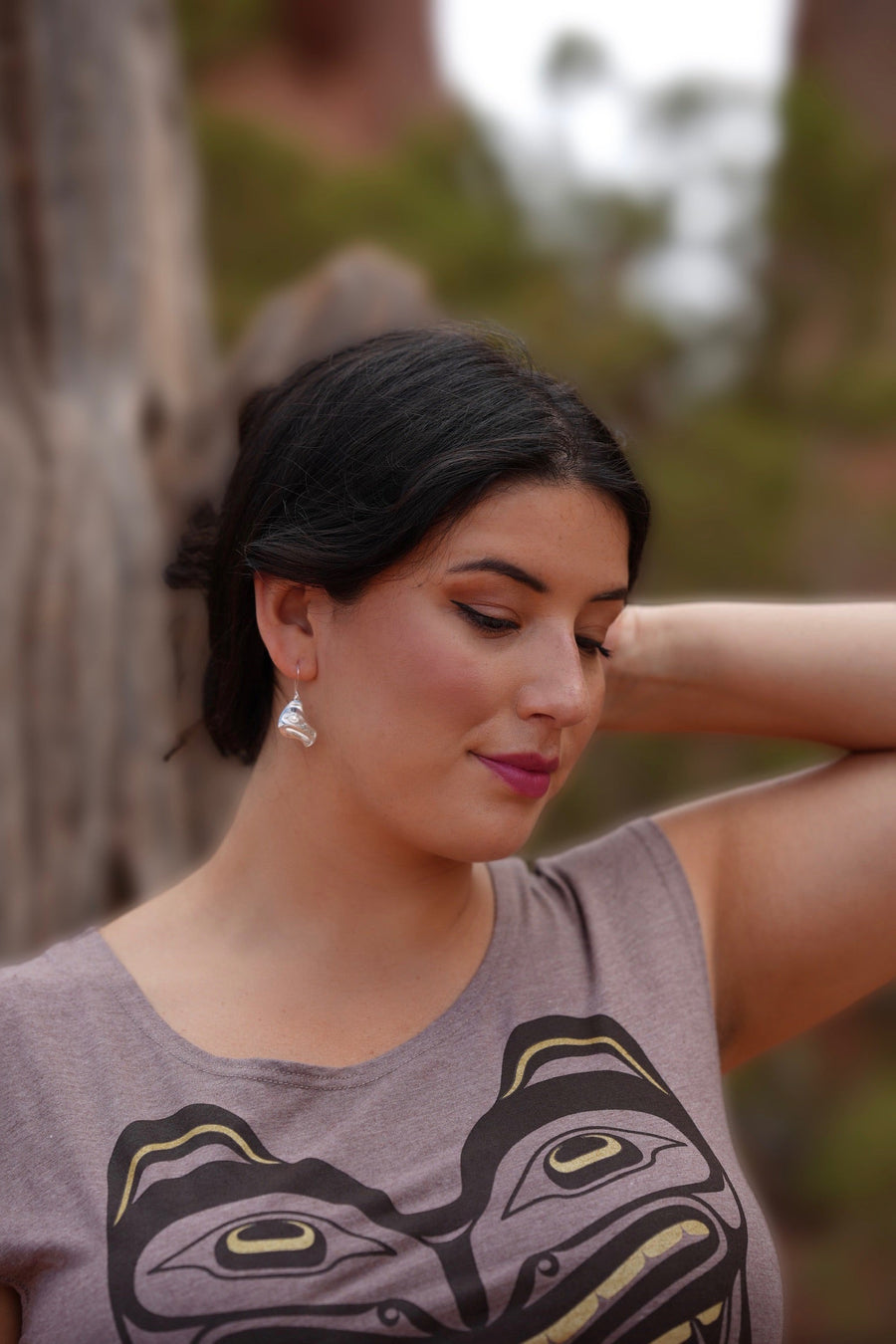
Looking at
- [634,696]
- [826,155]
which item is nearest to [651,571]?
[826,155]

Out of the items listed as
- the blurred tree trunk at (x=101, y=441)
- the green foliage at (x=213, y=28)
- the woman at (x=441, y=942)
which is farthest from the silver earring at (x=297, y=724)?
the green foliage at (x=213, y=28)

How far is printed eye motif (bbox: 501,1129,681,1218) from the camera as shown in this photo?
118cm

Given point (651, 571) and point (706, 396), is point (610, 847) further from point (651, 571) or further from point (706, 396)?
point (706, 396)

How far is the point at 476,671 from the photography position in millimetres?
1212

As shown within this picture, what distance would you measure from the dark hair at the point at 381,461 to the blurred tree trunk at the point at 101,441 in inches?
36.0

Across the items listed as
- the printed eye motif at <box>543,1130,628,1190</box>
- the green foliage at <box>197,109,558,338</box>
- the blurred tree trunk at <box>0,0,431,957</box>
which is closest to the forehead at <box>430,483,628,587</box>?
the printed eye motif at <box>543,1130,628,1190</box>

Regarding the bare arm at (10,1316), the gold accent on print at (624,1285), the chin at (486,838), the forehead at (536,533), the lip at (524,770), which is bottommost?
the bare arm at (10,1316)

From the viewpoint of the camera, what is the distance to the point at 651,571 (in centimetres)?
490

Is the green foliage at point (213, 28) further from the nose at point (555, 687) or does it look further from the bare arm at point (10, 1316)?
the bare arm at point (10, 1316)

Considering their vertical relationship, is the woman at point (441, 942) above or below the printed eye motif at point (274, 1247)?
above

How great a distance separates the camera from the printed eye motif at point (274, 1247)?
1120 mm

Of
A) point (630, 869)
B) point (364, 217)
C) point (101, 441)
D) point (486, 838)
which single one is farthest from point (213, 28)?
point (486, 838)

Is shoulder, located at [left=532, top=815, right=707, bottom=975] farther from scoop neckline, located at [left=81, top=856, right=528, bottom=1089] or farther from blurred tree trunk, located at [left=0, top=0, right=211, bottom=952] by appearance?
blurred tree trunk, located at [left=0, top=0, right=211, bottom=952]

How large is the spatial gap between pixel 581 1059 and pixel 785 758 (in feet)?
12.9
